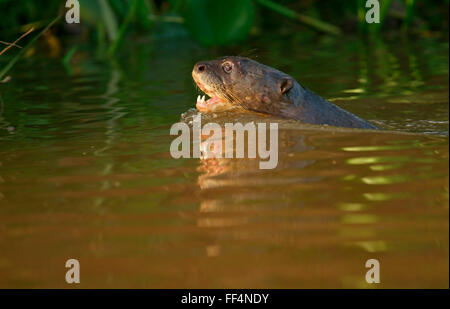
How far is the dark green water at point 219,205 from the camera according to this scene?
2484mm

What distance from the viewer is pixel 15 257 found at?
273cm

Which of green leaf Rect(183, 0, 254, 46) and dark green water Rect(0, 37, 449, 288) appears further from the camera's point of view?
green leaf Rect(183, 0, 254, 46)

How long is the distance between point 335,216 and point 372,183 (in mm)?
475

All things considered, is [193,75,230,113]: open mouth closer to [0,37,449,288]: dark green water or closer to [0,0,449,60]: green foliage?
[0,37,449,288]: dark green water

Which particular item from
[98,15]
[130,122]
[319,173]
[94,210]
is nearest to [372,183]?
[319,173]

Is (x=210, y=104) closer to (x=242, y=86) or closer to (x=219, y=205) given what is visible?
(x=242, y=86)

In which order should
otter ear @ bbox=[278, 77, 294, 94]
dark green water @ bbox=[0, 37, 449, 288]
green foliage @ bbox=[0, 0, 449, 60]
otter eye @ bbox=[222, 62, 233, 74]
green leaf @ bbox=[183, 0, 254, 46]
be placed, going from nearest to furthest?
dark green water @ bbox=[0, 37, 449, 288] < otter ear @ bbox=[278, 77, 294, 94] < otter eye @ bbox=[222, 62, 233, 74] < green leaf @ bbox=[183, 0, 254, 46] < green foliage @ bbox=[0, 0, 449, 60]

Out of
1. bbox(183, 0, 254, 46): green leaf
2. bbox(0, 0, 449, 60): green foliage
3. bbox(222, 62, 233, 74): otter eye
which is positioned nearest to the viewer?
bbox(222, 62, 233, 74): otter eye

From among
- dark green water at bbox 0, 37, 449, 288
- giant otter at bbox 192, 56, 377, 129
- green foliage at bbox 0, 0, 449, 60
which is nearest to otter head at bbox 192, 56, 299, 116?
giant otter at bbox 192, 56, 377, 129

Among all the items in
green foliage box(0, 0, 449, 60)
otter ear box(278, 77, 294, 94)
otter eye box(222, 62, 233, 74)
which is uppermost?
green foliage box(0, 0, 449, 60)

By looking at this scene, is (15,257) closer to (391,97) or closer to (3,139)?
(3,139)

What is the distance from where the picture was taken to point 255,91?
5.21 m

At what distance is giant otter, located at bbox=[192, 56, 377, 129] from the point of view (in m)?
5.14

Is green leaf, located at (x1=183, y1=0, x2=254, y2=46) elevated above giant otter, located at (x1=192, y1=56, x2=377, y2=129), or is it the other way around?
green leaf, located at (x1=183, y1=0, x2=254, y2=46)
